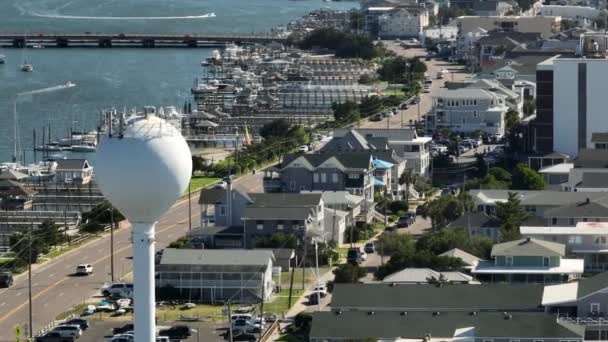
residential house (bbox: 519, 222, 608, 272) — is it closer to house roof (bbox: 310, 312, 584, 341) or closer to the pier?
house roof (bbox: 310, 312, 584, 341)

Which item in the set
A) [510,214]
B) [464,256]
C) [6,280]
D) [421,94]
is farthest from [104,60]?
[464,256]

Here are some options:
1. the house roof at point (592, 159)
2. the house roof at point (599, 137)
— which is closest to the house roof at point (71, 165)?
the house roof at point (599, 137)

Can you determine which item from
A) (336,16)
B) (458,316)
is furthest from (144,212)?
(336,16)

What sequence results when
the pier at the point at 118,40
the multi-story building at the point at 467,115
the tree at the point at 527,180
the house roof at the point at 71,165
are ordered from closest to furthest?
the tree at the point at 527,180 < the house roof at the point at 71,165 < the multi-story building at the point at 467,115 < the pier at the point at 118,40

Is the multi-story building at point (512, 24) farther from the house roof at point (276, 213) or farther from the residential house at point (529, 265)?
the residential house at point (529, 265)

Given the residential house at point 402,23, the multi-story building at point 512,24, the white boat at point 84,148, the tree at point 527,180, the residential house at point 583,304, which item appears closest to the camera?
the residential house at point 583,304

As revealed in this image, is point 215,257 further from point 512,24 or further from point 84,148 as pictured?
point 512,24
